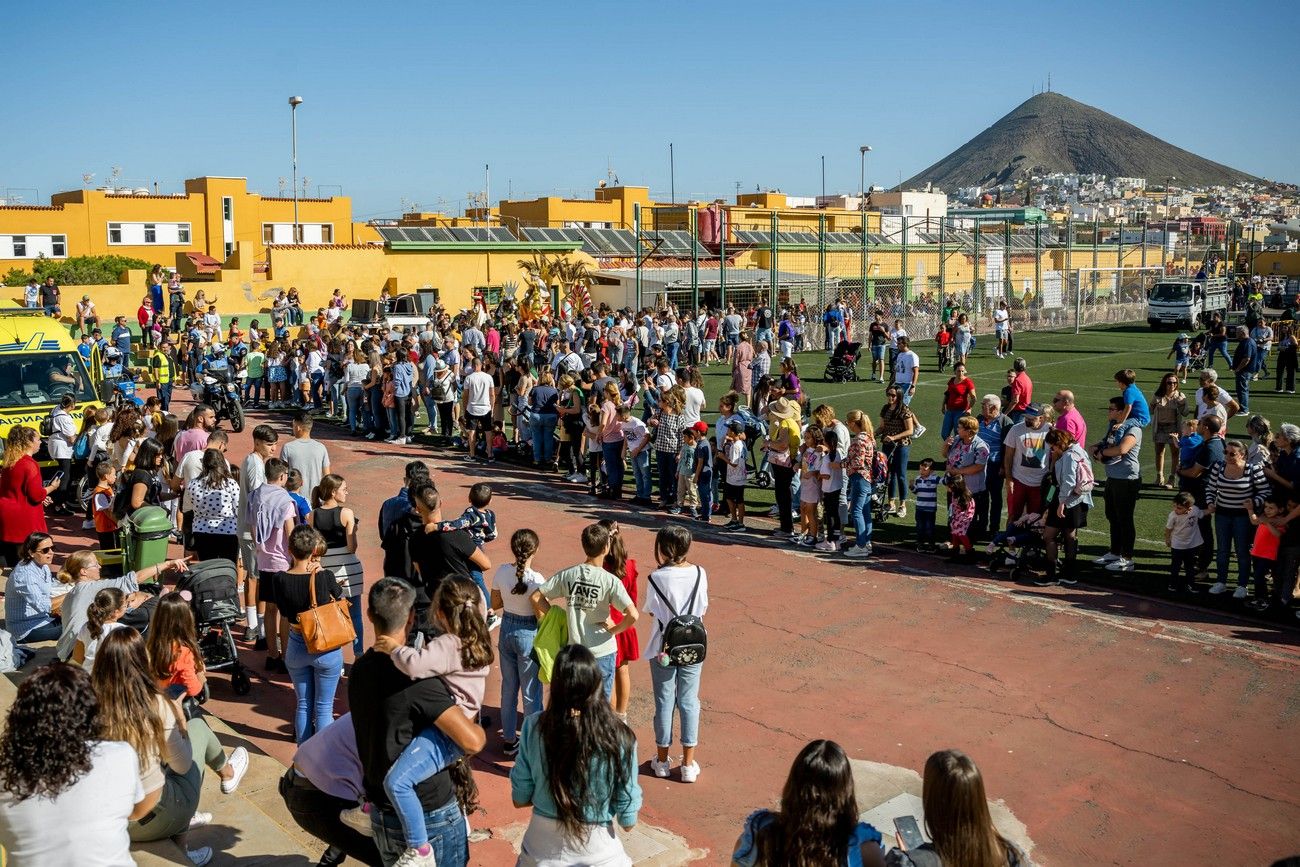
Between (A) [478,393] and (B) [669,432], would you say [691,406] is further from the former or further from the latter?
(A) [478,393]

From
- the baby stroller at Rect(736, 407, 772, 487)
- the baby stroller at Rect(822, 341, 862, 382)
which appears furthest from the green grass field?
the baby stroller at Rect(822, 341, 862, 382)

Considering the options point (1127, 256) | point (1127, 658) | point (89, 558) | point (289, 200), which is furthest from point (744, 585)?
point (1127, 256)

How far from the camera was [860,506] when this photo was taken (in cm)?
1245

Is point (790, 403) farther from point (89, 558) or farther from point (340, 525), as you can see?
point (89, 558)

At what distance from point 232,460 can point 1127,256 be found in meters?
64.9

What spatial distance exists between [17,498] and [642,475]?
→ 24.2 feet

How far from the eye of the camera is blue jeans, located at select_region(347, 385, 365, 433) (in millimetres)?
20594

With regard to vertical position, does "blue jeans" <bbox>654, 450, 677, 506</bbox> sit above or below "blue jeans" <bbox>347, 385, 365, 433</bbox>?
below

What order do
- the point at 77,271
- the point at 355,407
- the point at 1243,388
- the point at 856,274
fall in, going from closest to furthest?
the point at 355,407
the point at 1243,388
the point at 77,271
the point at 856,274

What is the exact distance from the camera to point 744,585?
11.6 metres

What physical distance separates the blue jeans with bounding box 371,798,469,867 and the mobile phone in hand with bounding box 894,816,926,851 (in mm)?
2047

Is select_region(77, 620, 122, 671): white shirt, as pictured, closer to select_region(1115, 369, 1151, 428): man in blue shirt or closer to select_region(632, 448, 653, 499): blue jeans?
select_region(632, 448, 653, 499): blue jeans

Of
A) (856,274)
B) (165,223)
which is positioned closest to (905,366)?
(856,274)

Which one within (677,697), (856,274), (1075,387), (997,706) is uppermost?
(856,274)
